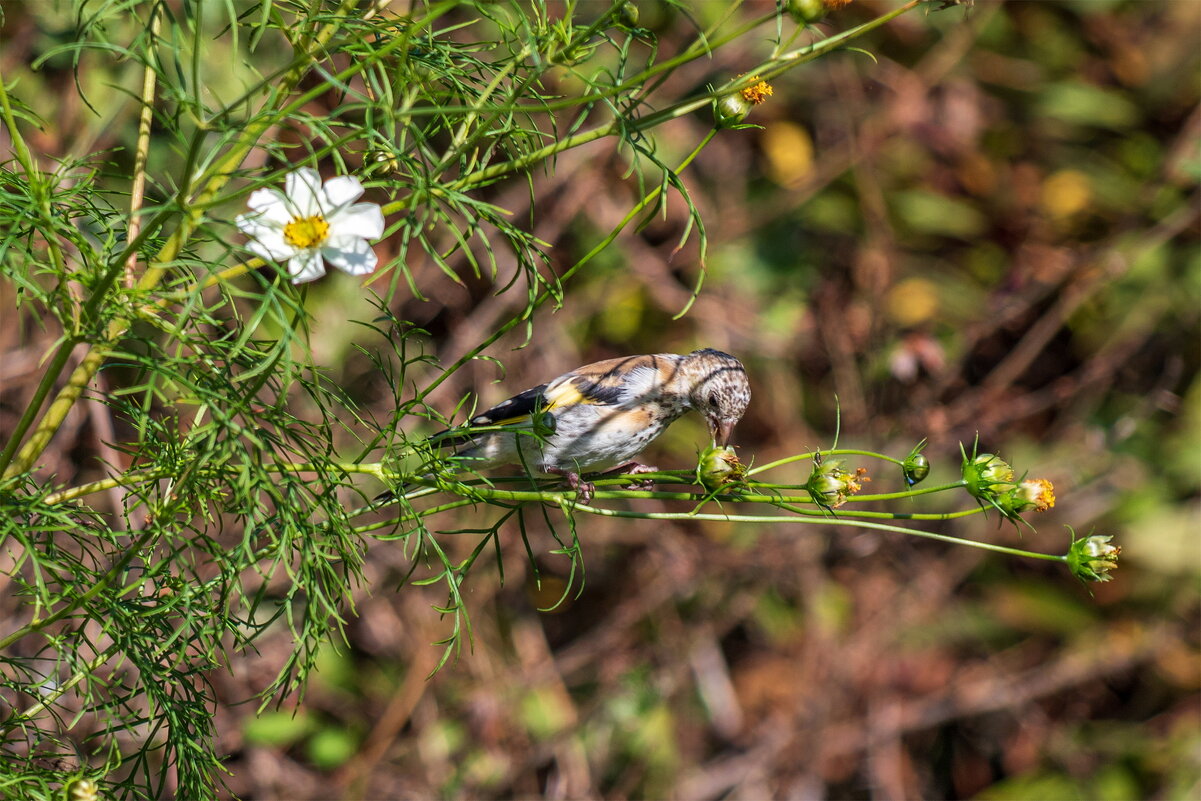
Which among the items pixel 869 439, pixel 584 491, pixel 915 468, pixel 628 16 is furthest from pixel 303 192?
pixel 869 439

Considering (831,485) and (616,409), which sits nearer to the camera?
(831,485)

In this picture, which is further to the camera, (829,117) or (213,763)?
(829,117)

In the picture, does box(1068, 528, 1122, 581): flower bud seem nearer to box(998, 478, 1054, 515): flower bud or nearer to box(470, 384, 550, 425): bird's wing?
box(998, 478, 1054, 515): flower bud

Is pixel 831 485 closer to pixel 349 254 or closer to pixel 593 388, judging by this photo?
pixel 349 254

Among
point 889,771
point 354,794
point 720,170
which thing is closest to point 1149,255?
point 720,170

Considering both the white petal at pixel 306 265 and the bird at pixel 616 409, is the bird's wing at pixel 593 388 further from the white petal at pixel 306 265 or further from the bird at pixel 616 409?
the white petal at pixel 306 265

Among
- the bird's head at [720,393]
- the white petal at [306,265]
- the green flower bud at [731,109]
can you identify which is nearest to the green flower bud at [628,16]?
the green flower bud at [731,109]

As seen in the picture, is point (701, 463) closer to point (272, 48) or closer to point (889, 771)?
point (272, 48)
